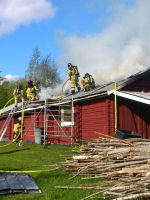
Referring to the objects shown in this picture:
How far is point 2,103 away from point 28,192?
41.9 metres

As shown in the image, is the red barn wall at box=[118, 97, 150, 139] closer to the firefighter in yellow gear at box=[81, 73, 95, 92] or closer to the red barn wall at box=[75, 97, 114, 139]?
the red barn wall at box=[75, 97, 114, 139]

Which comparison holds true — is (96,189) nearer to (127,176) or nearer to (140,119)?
(127,176)

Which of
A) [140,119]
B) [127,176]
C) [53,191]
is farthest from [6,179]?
[140,119]

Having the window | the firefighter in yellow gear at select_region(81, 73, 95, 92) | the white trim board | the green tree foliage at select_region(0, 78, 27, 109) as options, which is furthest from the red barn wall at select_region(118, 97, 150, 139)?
the green tree foliage at select_region(0, 78, 27, 109)

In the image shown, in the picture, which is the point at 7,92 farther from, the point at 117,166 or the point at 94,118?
the point at 117,166

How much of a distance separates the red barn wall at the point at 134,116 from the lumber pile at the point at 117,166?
5.01 meters

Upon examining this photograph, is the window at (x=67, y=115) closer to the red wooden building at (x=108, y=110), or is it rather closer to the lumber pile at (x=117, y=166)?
the red wooden building at (x=108, y=110)

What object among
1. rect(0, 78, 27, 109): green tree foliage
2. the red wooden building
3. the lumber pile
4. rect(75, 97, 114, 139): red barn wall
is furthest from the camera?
rect(0, 78, 27, 109): green tree foliage

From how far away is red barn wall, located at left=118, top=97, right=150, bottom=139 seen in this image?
1195cm

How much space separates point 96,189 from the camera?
17.8 ft

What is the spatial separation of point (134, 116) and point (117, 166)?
6.76 metres

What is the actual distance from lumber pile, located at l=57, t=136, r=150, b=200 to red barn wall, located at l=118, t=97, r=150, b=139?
16.4 ft

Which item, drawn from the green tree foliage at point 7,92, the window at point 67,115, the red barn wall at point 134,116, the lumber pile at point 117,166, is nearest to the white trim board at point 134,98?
the red barn wall at point 134,116

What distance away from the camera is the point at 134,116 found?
12.2 meters
